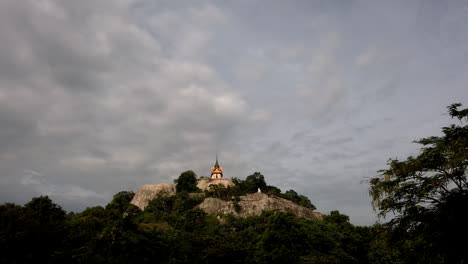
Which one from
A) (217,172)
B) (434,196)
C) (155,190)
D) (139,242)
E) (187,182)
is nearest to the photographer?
(434,196)

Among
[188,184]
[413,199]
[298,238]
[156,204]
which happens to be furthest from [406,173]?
[188,184]

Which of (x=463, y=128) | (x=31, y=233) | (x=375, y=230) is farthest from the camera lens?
(x=31, y=233)

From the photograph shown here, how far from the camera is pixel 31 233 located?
1074 inches

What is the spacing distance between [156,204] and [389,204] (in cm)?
9707

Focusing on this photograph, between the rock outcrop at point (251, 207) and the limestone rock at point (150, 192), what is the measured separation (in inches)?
853

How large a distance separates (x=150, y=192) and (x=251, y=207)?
38943mm

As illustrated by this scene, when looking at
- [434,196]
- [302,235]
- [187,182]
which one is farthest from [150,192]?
[434,196]

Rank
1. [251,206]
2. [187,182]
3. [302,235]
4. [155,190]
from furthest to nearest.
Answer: [187,182]
[155,190]
[251,206]
[302,235]

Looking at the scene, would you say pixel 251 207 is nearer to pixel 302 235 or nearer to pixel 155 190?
pixel 155 190

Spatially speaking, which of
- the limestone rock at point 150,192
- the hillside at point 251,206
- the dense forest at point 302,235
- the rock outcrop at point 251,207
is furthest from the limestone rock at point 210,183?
the dense forest at point 302,235

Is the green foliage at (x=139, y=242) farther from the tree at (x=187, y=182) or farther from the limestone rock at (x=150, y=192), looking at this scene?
the tree at (x=187, y=182)

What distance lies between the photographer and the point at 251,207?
100 m

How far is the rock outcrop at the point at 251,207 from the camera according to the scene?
322ft

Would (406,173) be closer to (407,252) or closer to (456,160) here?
(456,160)
